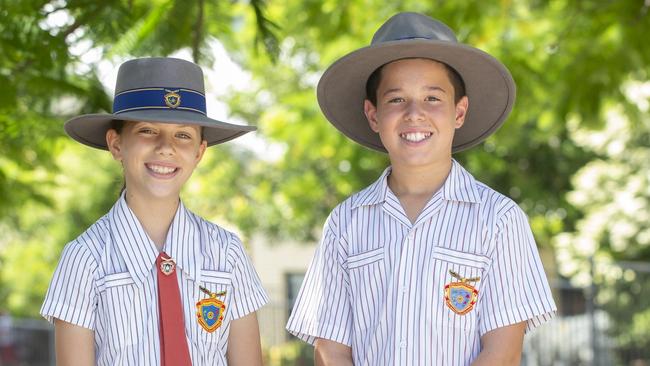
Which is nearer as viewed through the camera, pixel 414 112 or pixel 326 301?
pixel 414 112

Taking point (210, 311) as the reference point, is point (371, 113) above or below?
above

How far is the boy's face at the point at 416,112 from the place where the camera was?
363cm

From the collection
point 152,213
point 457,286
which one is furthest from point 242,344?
point 457,286

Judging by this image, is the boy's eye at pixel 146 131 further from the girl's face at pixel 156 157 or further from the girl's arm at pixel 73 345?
the girl's arm at pixel 73 345

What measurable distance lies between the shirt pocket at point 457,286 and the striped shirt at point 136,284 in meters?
0.62

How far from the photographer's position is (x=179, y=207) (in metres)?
3.74

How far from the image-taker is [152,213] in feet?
12.1

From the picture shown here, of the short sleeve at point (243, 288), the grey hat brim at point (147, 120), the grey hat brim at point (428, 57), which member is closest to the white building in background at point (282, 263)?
the grey hat brim at point (428, 57)

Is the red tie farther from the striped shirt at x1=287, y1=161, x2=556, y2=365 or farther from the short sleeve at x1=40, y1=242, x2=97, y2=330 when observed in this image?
the striped shirt at x1=287, y1=161, x2=556, y2=365

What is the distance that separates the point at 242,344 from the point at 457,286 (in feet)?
2.43

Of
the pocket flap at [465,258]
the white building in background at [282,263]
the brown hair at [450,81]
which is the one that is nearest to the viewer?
the pocket flap at [465,258]

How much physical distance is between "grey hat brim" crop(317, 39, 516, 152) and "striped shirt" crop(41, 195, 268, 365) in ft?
2.16

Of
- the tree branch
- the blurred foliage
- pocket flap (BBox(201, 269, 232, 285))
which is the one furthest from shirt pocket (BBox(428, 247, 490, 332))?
the blurred foliage

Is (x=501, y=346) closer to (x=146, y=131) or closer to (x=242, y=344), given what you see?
(x=242, y=344)
